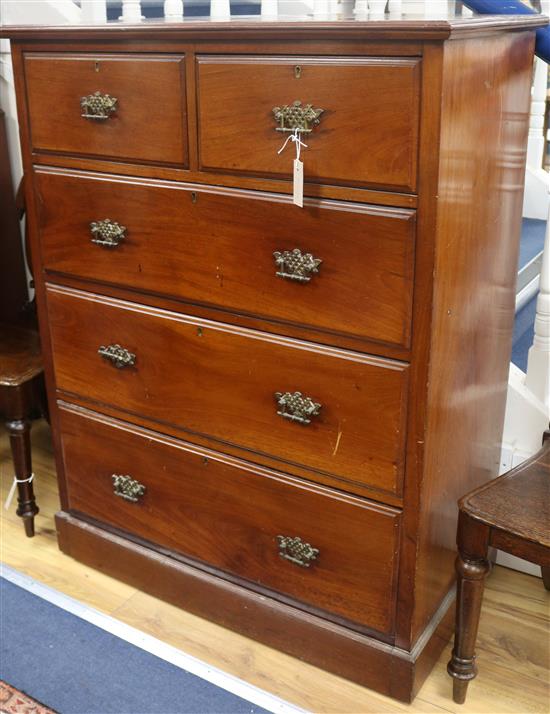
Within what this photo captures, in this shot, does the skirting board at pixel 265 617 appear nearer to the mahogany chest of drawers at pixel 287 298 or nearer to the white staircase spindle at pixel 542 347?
the mahogany chest of drawers at pixel 287 298

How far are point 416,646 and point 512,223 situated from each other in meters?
0.83

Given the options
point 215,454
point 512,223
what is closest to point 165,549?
point 215,454

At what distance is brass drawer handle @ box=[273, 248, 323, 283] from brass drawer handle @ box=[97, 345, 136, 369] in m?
0.44

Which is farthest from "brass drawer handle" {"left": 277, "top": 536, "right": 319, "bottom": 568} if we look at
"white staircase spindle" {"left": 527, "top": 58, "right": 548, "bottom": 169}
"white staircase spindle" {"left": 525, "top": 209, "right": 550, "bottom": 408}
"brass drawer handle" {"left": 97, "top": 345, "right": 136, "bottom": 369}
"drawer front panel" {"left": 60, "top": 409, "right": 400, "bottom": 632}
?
"white staircase spindle" {"left": 527, "top": 58, "right": 548, "bottom": 169}

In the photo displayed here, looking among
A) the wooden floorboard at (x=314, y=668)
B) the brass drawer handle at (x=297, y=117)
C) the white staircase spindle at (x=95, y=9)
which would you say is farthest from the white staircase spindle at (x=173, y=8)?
the wooden floorboard at (x=314, y=668)

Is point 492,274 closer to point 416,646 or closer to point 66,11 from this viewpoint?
point 416,646

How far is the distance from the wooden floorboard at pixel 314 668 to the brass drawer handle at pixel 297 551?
243 millimetres

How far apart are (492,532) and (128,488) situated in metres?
0.82

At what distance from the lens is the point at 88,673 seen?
175cm

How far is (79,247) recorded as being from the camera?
178cm

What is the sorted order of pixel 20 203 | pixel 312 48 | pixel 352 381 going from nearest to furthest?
pixel 312 48
pixel 352 381
pixel 20 203

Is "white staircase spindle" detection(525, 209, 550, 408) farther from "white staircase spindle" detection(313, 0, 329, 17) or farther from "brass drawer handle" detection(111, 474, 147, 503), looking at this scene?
"brass drawer handle" detection(111, 474, 147, 503)

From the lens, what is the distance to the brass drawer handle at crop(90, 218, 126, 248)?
1.69 metres

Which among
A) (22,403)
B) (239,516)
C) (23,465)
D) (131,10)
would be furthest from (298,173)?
(23,465)
